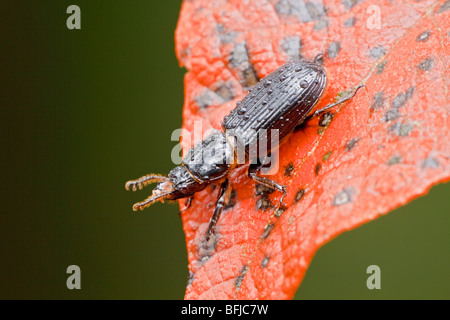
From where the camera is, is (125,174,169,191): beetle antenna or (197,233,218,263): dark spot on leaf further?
(125,174,169,191): beetle antenna

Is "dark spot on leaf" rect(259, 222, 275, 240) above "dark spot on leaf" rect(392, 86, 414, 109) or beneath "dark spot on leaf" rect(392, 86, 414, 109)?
beneath

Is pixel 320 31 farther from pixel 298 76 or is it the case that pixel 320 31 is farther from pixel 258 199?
pixel 258 199

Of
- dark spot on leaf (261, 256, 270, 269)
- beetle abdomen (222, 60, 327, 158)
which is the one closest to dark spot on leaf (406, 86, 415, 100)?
beetle abdomen (222, 60, 327, 158)

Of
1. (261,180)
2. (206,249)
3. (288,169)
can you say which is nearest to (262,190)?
(261,180)

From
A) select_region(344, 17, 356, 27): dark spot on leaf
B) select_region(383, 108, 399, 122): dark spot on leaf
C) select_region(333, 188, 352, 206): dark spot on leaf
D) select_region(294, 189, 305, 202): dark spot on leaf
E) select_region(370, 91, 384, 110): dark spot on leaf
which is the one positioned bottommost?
select_region(333, 188, 352, 206): dark spot on leaf

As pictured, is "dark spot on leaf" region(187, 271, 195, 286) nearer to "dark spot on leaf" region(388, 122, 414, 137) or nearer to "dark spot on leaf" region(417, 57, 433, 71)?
"dark spot on leaf" region(388, 122, 414, 137)

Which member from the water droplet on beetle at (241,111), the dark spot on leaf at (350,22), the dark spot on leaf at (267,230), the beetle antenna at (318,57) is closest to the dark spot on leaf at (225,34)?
the water droplet on beetle at (241,111)
